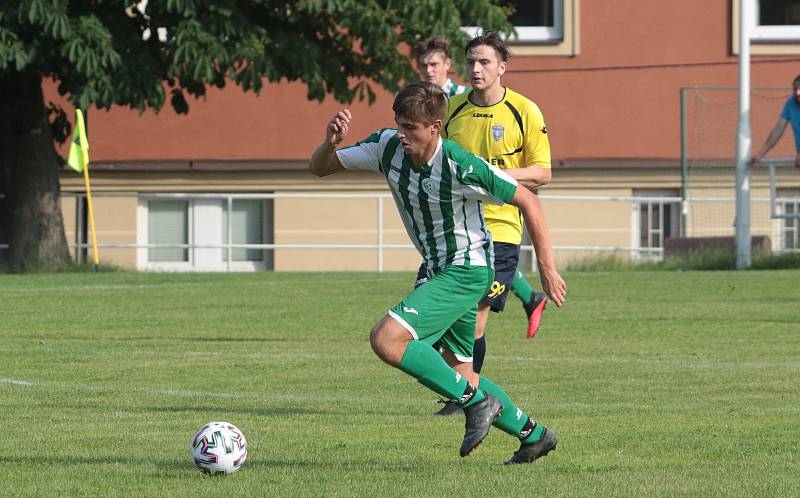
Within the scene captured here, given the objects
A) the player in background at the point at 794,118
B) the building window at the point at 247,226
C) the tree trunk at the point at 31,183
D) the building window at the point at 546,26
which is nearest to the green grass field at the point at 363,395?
the player in background at the point at 794,118

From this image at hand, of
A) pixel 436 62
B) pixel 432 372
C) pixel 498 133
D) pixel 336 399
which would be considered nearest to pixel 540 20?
pixel 436 62

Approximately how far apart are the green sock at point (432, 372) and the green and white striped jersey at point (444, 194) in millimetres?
538

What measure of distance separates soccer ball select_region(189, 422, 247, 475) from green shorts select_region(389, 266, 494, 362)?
86 cm

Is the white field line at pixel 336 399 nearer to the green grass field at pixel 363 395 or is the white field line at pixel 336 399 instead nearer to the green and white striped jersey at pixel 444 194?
the green grass field at pixel 363 395

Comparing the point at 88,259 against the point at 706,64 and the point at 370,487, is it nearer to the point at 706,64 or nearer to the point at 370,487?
the point at 706,64

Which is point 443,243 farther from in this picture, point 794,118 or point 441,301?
point 794,118

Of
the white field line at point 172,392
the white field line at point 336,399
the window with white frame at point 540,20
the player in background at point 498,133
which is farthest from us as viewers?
the window with white frame at point 540,20

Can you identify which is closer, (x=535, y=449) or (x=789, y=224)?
(x=535, y=449)

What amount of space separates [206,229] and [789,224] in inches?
396

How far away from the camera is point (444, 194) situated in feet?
24.3

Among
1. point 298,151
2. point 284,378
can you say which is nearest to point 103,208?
point 298,151

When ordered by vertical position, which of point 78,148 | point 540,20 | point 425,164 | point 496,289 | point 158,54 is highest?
point 540,20

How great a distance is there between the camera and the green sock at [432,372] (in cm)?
714

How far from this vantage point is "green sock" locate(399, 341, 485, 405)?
714 cm
